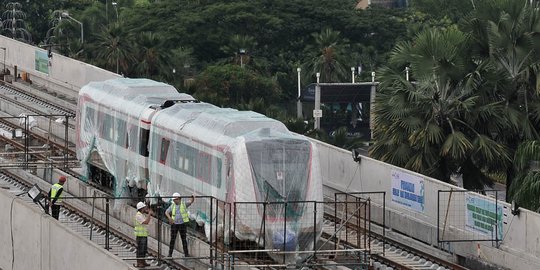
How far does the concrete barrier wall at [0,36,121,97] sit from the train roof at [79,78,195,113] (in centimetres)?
1215

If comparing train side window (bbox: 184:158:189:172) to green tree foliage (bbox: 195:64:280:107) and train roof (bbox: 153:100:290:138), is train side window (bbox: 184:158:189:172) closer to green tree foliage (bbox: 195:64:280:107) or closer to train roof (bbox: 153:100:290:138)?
train roof (bbox: 153:100:290:138)

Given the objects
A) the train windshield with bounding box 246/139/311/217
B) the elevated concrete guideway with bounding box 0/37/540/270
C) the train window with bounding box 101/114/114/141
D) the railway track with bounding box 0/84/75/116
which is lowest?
the railway track with bounding box 0/84/75/116

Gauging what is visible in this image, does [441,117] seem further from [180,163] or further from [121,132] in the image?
[121,132]

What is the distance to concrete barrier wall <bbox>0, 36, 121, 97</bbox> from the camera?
194 feet

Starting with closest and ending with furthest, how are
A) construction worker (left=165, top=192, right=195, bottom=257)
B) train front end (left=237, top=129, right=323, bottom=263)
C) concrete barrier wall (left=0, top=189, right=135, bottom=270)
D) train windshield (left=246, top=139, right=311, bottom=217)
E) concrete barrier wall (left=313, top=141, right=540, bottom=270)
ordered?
concrete barrier wall (left=0, top=189, right=135, bottom=270), construction worker (left=165, top=192, right=195, bottom=257), train front end (left=237, top=129, right=323, bottom=263), train windshield (left=246, top=139, right=311, bottom=217), concrete barrier wall (left=313, top=141, right=540, bottom=270)

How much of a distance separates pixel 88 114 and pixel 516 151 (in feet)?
A: 40.5

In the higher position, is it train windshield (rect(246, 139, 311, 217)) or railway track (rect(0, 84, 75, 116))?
train windshield (rect(246, 139, 311, 217))

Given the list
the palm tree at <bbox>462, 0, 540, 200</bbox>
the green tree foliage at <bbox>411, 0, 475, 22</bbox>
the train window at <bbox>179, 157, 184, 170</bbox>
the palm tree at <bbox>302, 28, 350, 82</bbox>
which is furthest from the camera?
the green tree foliage at <bbox>411, 0, 475, 22</bbox>

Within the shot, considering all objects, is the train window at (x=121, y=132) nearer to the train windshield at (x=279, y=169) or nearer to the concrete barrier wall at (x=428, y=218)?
the concrete barrier wall at (x=428, y=218)

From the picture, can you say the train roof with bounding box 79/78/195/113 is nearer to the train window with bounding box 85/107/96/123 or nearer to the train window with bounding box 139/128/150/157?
the train window with bounding box 85/107/96/123

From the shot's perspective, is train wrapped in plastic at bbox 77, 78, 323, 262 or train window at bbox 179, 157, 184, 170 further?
train window at bbox 179, 157, 184, 170

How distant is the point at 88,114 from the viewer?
44.3m

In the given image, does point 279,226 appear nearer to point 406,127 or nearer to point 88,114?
point 406,127

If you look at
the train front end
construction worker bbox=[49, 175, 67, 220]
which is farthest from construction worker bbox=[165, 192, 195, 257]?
construction worker bbox=[49, 175, 67, 220]
